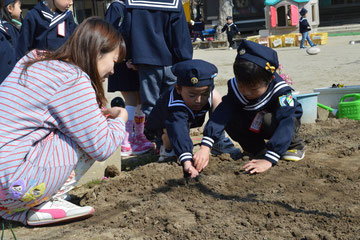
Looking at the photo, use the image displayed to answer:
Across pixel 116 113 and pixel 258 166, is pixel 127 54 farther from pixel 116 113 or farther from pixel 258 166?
pixel 258 166

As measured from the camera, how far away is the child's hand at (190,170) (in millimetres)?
3139

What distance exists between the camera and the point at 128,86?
4.45 metres

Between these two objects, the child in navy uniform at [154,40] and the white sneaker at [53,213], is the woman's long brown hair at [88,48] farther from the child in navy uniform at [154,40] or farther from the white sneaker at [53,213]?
the child in navy uniform at [154,40]

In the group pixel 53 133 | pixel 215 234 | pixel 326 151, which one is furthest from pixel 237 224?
pixel 326 151

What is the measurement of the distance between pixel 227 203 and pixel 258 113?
0.98 m

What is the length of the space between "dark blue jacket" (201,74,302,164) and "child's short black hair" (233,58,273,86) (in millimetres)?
177

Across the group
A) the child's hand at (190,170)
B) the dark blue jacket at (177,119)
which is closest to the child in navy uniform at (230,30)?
the dark blue jacket at (177,119)

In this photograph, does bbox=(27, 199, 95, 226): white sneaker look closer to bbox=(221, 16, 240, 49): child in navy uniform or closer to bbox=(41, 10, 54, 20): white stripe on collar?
bbox=(41, 10, 54, 20): white stripe on collar

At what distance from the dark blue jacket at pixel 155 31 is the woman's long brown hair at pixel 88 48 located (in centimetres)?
145

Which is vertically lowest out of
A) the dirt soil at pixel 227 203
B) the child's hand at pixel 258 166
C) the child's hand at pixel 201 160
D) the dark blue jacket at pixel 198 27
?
the dirt soil at pixel 227 203

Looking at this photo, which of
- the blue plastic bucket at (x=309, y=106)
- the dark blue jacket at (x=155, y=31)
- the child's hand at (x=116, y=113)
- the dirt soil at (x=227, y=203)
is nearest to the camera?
the dirt soil at (x=227, y=203)

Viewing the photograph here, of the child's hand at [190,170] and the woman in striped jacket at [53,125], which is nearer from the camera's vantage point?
the woman in striped jacket at [53,125]

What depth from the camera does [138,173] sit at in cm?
343

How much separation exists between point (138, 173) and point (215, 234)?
1270 mm
